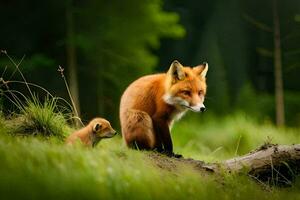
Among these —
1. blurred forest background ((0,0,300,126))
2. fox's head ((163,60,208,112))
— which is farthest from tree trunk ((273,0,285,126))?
fox's head ((163,60,208,112))

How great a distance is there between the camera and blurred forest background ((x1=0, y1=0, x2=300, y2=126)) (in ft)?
40.8

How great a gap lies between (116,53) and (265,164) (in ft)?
22.1

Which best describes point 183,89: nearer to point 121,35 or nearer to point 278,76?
point 121,35

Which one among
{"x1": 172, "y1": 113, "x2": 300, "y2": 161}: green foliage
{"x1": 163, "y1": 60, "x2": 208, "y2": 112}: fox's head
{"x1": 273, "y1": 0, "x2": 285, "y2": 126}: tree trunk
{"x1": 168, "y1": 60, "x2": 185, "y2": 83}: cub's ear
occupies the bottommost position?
{"x1": 172, "y1": 113, "x2": 300, "y2": 161}: green foliage

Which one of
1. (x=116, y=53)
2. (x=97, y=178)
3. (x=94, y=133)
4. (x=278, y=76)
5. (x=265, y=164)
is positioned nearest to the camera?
(x=97, y=178)

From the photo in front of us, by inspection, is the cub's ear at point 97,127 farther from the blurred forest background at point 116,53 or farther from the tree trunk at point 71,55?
the tree trunk at point 71,55

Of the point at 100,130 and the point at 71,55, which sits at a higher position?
the point at 71,55

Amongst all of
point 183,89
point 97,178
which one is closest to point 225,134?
point 183,89

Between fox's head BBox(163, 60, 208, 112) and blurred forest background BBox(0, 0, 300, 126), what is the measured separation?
483 cm

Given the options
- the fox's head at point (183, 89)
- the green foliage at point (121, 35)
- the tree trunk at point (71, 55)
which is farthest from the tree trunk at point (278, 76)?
the fox's head at point (183, 89)

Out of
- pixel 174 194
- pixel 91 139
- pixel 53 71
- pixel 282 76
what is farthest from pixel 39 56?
pixel 174 194

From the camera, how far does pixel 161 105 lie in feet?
23.1

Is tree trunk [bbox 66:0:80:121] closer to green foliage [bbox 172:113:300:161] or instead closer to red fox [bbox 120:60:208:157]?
green foliage [bbox 172:113:300:161]

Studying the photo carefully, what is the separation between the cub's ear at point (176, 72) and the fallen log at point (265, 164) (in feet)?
3.03
